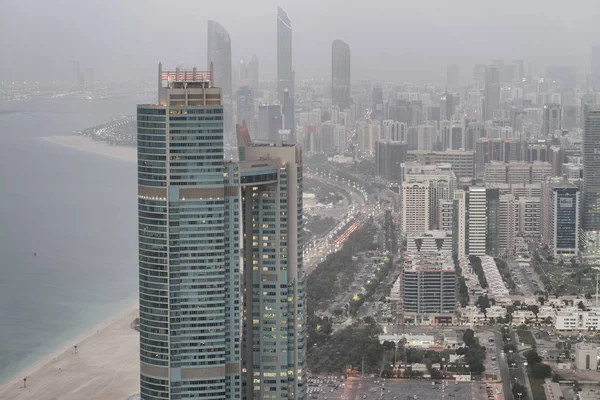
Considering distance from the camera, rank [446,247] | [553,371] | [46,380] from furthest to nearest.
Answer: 1. [446,247]
2. [553,371]
3. [46,380]


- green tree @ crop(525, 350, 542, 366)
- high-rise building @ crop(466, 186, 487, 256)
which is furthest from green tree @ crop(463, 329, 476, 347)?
high-rise building @ crop(466, 186, 487, 256)

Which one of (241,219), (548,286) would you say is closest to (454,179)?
(548,286)

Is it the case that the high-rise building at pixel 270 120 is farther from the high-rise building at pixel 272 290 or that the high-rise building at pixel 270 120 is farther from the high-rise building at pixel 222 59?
the high-rise building at pixel 272 290

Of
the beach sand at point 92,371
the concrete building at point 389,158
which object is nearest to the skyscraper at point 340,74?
the concrete building at point 389,158

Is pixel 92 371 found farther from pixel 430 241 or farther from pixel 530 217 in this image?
pixel 530 217

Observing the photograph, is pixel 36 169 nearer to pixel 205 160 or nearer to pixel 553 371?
pixel 553 371

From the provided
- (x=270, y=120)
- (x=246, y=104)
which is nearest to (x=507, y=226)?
(x=270, y=120)
